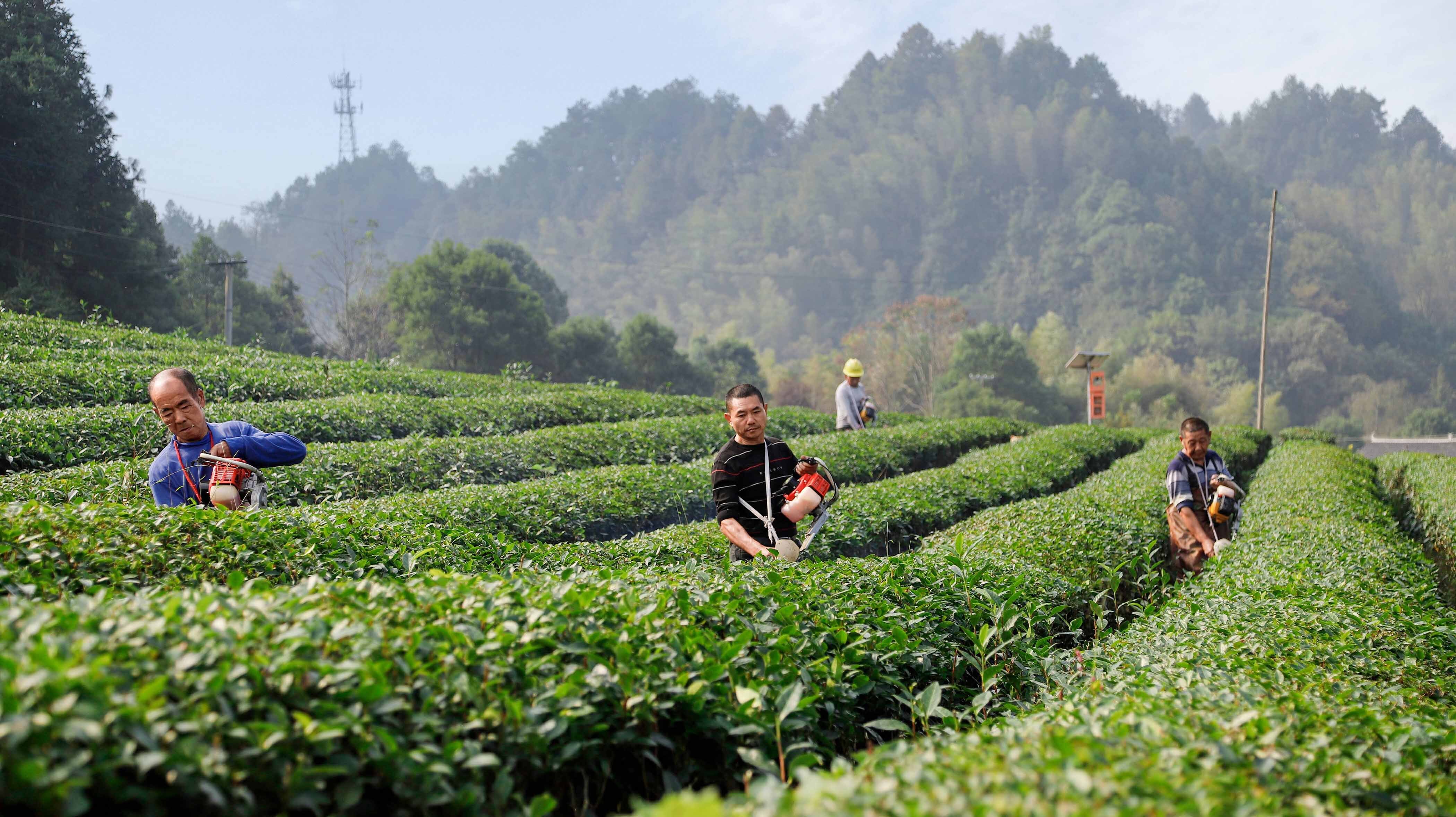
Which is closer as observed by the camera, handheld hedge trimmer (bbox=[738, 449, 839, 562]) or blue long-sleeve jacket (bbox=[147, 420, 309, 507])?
handheld hedge trimmer (bbox=[738, 449, 839, 562])

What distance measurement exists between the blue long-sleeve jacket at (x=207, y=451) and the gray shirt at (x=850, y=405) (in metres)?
10.8

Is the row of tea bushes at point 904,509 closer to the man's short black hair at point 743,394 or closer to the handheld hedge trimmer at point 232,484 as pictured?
the man's short black hair at point 743,394

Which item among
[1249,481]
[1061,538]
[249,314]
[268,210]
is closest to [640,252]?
[268,210]

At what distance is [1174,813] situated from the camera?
1.85 m

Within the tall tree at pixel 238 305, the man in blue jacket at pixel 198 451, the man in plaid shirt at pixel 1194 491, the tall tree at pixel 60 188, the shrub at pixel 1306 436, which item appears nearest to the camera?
the man in blue jacket at pixel 198 451

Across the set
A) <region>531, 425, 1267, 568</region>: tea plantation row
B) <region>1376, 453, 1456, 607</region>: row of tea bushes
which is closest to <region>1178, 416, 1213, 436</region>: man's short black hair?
<region>531, 425, 1267, 568</region>: tea plantation row

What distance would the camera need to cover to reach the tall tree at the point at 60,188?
2658 centimetres

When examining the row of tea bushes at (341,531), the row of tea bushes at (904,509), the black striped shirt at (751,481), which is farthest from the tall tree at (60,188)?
the black striped shirt at (751,481)

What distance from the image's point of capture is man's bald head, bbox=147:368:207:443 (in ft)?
15.5

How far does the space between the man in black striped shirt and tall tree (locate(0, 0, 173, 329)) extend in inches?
1029

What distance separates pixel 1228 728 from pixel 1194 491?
17.6 ft

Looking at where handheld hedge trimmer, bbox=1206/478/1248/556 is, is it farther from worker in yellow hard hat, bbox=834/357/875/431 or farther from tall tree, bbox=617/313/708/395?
tall tree, bbox=617/313/708/395

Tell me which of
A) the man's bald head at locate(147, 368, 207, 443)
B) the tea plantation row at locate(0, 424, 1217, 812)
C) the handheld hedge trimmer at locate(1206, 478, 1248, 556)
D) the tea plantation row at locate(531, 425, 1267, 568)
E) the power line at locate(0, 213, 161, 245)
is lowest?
the tea plantation row at locate(531, 425, 1267, 568)

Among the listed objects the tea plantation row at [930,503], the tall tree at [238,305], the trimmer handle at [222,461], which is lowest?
the tea plantation row at [930,503]
